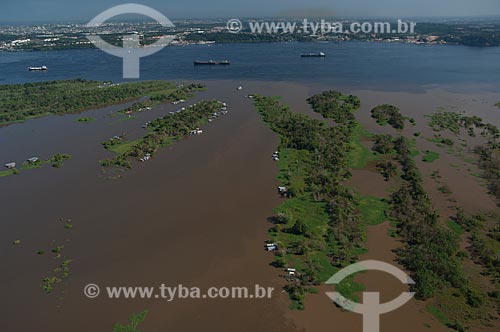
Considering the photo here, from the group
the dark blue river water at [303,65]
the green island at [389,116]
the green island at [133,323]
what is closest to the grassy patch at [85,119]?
the dark blue river water at [303,65]

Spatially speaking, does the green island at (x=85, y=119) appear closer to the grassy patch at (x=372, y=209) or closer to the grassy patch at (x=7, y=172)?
the grassy patch at (x=7, y=172)

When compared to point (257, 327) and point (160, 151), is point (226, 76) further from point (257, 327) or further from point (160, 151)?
point (257, 327)

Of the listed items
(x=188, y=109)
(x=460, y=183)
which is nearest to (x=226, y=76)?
(x=188, y=109)

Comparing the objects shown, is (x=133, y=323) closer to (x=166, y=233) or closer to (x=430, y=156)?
(x=166, y=233)

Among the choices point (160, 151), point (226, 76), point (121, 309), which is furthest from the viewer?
point (226, 76)

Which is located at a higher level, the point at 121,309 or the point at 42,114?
the point at 42,114

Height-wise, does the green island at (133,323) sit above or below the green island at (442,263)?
below

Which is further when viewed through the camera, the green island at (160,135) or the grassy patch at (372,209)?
the green island at (160,135)

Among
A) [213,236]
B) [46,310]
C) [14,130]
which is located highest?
[14,130]

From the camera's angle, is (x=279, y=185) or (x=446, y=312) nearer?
(x=446, y=312)
